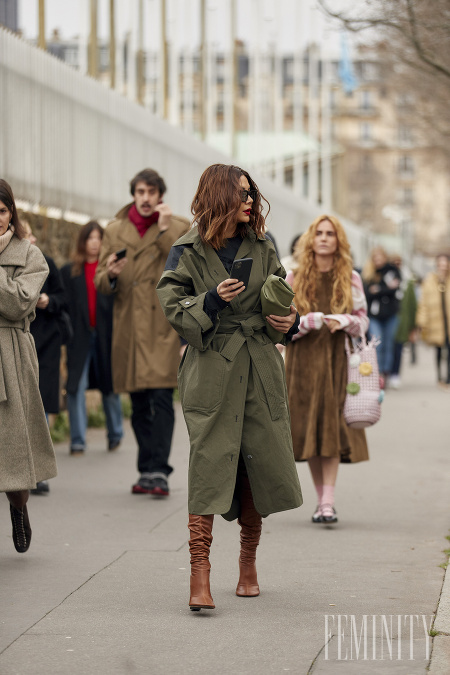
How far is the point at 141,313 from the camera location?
28.4 ft

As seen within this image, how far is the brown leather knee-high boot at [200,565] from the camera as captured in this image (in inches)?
213

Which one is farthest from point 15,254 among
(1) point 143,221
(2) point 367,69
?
(2) point 367,69

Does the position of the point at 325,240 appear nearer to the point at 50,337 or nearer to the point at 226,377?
the point at 50,337

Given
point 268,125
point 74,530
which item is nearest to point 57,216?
point 74,530

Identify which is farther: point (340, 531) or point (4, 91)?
point (4, 91)

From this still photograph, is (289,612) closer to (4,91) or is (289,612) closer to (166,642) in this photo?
(166,642)

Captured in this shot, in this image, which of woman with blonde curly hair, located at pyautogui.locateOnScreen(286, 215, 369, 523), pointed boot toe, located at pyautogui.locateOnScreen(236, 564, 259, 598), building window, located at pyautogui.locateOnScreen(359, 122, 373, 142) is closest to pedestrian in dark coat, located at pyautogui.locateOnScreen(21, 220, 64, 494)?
woman with blonde curly hair, located at pyautogui.locateOnScreen(286, 215, 369, 523)

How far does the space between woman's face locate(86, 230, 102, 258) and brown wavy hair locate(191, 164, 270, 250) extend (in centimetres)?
526

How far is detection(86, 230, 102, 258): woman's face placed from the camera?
10.9m

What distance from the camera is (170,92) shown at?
25312 mm

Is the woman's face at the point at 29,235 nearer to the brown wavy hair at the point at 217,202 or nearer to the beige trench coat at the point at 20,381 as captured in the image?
the beige trench coat at the point at 20,381

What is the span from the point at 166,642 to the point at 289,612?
27.9 inches

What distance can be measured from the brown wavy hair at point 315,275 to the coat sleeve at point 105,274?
1367 mm

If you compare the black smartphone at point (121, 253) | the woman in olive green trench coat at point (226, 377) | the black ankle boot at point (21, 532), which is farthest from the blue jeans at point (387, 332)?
the woman in olive green trench coat at point (226, 377)
